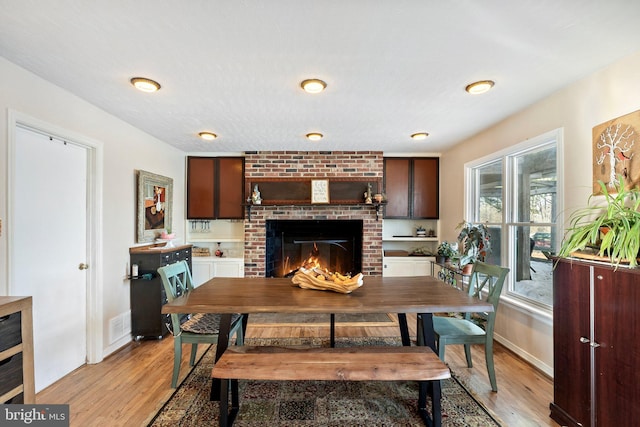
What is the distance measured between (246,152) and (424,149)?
8.92ft

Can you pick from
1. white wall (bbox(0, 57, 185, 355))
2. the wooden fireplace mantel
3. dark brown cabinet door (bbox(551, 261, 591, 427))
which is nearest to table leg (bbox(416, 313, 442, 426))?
dark brown cabinet door (bbox(551, 261, 591, 427))

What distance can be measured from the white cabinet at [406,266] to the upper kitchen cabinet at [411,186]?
69 cm

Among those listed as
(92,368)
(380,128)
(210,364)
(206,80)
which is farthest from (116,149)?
(380,128)

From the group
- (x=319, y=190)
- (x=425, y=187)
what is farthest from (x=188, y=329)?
(x=425, y=187)

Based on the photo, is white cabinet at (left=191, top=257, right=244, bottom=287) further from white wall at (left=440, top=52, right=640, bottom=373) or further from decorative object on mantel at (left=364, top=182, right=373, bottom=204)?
white wall at (left=440, top=52, right=640, bottom=373)

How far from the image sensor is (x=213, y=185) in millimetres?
4430

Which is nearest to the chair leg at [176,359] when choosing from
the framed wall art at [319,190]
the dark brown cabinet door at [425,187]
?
the framed wall art at [319,190]

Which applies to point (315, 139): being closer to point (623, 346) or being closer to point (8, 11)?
point (8, 11)

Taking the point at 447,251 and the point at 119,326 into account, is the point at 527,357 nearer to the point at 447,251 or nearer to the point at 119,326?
the point at 447,251

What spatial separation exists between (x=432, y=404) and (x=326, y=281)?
3.33 ft

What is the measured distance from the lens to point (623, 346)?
1422mm

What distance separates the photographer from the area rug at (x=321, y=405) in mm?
1806

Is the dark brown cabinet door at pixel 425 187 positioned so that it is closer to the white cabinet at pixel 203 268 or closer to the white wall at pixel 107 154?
the white cabinet at pixel 203 268

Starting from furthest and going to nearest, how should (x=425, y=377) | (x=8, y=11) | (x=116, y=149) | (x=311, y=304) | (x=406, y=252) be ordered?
(x=406, y=252) < (x=116, y=149) < (x=311, y=304) < (x=425, y=377) < (x=8, y=11)
